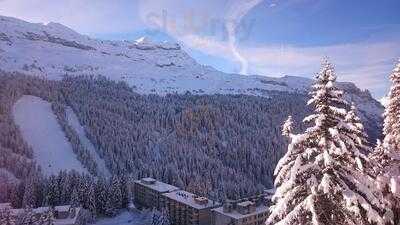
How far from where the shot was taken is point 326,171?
63.1 feet

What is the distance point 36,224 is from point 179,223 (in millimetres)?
34891

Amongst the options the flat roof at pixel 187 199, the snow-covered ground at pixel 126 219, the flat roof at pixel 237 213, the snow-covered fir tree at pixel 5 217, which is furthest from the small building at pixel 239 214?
the snow-covered fir tree at pixel 5 217

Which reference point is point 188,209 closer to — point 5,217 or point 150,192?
point 150,192

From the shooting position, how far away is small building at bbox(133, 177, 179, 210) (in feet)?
433

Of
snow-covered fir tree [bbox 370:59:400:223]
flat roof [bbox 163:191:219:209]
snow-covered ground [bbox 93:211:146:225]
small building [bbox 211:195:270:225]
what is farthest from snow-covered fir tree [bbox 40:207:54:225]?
snow-covered fir tree [bbox 370:59:400:223]

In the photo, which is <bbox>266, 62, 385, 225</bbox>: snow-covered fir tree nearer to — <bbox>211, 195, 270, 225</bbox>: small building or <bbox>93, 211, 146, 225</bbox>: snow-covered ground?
<bbox>211, 195, 270, 225</bbox>: small building

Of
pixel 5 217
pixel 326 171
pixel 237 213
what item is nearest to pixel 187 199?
pixel 237 213

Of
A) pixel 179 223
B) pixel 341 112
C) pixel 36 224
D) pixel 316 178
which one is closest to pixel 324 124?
pixel 341 112

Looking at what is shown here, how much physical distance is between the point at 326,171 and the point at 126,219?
114 metres

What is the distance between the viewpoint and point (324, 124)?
19.7 m

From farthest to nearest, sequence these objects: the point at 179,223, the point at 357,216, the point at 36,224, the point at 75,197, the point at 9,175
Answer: the point at 9,175 → the point at 75,197 → the point at 179,223 → the point at 36,224 → the point at 357,216

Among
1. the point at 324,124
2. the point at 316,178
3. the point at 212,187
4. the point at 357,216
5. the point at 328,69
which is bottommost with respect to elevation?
the point at 212,187

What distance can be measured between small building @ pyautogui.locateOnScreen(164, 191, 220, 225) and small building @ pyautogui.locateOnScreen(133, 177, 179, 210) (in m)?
4.78

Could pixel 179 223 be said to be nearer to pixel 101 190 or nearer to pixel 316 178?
pixel 101 190
